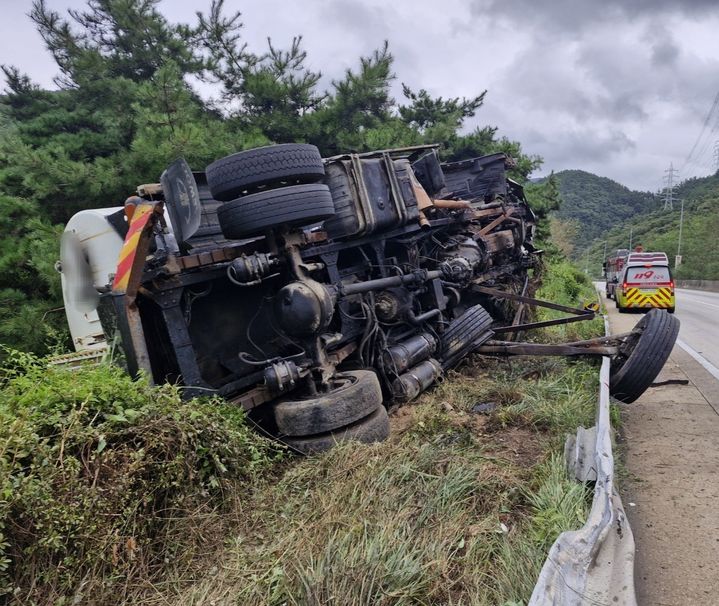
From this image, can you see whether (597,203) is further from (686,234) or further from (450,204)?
(450,204)

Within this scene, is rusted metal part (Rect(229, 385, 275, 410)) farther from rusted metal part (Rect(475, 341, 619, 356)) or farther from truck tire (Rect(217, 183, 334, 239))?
rusted metal part (Rect(475, 341, 619, 356))

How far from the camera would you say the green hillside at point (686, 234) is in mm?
39781

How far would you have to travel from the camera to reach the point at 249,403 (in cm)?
353

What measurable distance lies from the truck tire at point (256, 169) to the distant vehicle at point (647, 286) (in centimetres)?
1481

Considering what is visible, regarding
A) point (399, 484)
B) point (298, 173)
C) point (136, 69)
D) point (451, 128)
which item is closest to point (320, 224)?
point (298, 173)

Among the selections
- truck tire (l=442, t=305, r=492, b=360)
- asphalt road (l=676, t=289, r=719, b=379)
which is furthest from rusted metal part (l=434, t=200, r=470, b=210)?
asphalt road (l=676, t=289, r=719, b=379)

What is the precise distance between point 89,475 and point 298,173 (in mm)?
2252

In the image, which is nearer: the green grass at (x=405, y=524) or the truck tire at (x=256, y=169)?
the green grass at (x=405, y=524)

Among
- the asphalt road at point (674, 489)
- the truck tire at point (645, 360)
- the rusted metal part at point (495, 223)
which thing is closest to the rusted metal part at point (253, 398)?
the asphalt road at point (674, 489)

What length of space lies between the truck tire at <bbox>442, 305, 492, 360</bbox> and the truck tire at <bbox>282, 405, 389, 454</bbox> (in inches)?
74.6

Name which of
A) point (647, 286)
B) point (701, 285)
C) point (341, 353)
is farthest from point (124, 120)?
point (701, 285)

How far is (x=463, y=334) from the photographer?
17.5 ft

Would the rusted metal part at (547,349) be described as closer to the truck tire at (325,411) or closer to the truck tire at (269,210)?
the truck tire at (325,411)

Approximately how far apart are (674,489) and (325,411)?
2324mm
